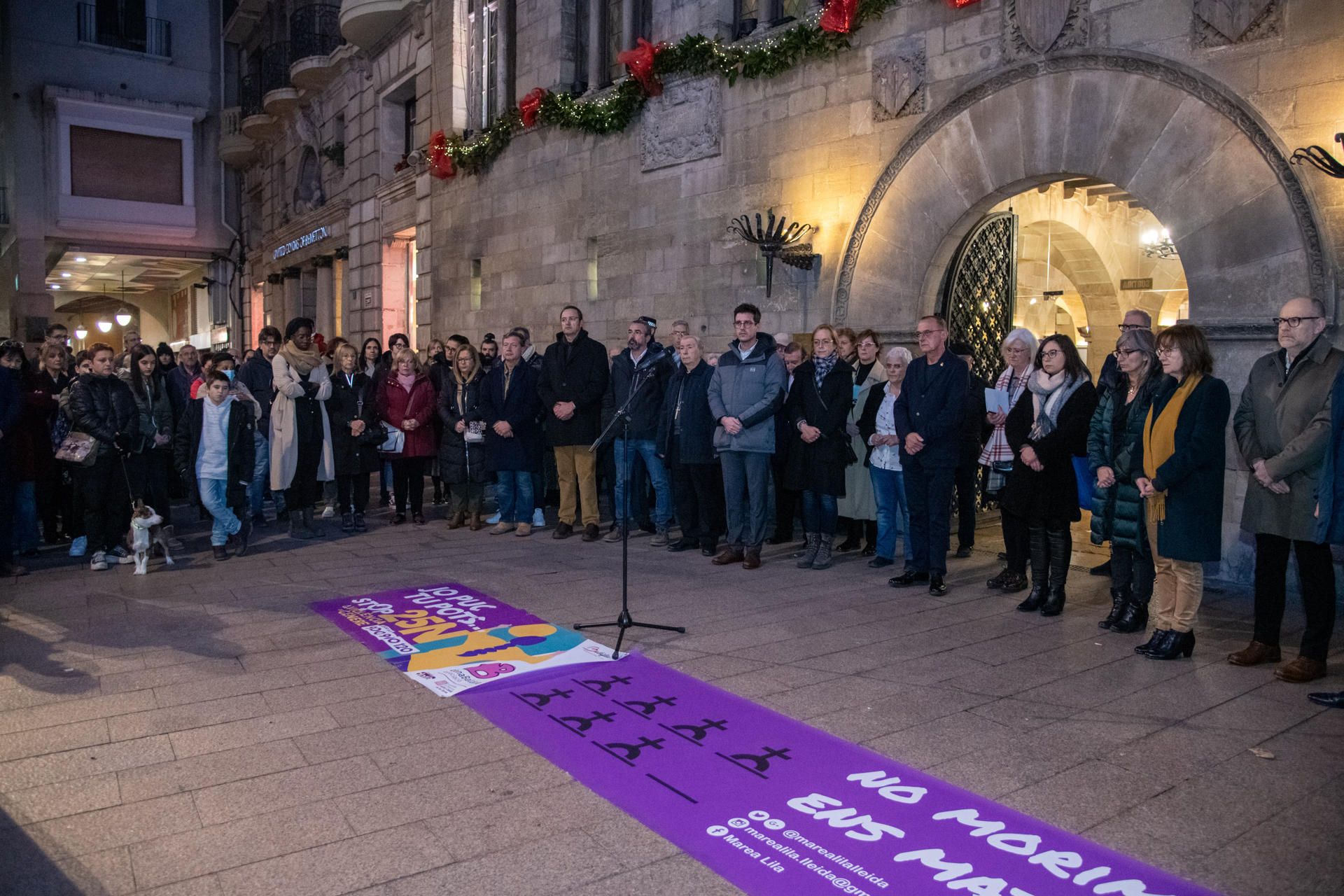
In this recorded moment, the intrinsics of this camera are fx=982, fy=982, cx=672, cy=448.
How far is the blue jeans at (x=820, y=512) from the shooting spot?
7887 millimetres

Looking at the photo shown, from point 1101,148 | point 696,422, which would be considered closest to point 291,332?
point 696,422

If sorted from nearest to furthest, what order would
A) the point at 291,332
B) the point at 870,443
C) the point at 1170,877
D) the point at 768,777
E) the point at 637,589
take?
the point at 1170,877, the point at 768,777, the point at 637,589, the point at 870,443, the point at 291,332

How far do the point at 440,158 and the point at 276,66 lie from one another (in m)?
11.5

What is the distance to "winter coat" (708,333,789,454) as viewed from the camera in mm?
Answer: 7797

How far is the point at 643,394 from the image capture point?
8.59 metres

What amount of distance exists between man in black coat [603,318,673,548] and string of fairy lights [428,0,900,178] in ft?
11.7

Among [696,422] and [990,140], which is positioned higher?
[990,140]

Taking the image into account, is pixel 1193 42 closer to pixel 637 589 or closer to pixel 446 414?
pixel 637 589

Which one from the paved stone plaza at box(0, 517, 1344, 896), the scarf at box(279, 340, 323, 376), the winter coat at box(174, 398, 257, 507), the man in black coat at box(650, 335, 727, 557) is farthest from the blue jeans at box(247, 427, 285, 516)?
the man in black coat at box(650, 335, 727, 557)

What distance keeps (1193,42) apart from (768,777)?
6495 millimetres

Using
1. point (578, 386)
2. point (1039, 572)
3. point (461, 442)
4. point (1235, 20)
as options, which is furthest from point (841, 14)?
point (1039, 572)

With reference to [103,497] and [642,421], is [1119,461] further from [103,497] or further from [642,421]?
[103,497]

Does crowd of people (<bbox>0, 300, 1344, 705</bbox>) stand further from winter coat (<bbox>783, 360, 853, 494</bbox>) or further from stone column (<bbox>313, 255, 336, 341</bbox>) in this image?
stone column (<bbox>313, 255, 336, 341</bbox>)

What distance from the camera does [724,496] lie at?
8461mm
